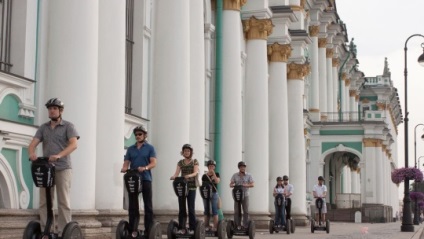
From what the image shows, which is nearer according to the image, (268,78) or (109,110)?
(109,110)

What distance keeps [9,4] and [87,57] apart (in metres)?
1.70

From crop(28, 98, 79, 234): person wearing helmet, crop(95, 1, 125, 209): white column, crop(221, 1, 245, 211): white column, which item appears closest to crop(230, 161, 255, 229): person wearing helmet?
crop(95, 1, 125, 209): white column

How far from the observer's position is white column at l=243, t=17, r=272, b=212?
27891 mm

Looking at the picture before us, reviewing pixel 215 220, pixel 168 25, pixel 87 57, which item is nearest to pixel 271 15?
pixel 168 25

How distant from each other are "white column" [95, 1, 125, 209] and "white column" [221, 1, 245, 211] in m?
9.81

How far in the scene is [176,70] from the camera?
64.1ft

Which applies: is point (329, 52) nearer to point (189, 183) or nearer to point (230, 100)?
point (230, 100)

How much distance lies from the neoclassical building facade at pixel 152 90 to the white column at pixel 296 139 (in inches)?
2.1

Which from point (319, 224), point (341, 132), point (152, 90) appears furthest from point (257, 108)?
point (341, 132)

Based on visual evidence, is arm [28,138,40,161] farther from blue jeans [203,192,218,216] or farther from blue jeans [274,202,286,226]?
blue jeans [274,202,286,226]

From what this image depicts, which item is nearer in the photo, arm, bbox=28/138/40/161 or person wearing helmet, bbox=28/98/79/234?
arm, bbox=28/138/40/161

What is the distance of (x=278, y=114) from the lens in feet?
103

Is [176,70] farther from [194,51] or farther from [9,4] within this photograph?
[9,4]

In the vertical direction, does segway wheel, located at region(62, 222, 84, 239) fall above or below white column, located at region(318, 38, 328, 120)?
below
